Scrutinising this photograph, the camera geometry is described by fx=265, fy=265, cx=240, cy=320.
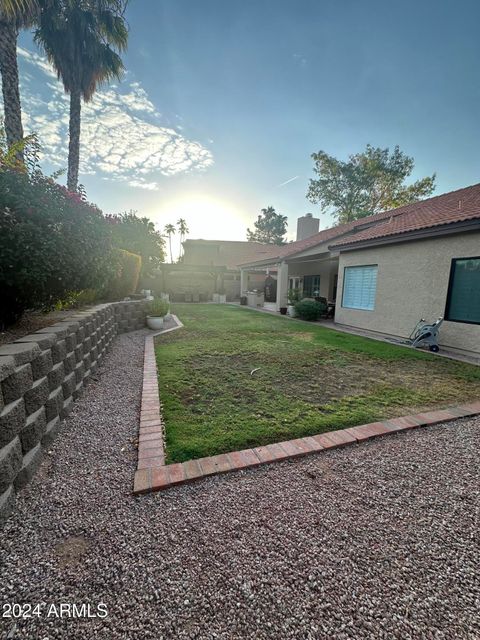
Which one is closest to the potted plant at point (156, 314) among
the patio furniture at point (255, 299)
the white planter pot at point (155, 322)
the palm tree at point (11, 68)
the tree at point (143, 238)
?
the white planter pot at point (155, 322)

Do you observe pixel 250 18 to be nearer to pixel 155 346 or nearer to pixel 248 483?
pixel 155 346

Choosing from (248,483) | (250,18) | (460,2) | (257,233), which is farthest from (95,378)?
(257,233)

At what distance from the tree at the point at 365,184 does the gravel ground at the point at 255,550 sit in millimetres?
28240

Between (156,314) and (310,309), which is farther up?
(310,309)

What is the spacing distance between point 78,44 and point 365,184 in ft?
83.7

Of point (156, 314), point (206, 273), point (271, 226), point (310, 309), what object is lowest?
point (156, 314)

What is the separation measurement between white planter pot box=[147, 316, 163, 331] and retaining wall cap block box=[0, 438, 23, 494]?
720 cm

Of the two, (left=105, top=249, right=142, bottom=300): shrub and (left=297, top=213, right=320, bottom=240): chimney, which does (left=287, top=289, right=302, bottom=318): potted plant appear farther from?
(left=297, top=213, right=320, bottom=240): chimney

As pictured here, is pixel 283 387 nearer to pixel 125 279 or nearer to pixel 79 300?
pixel 79 300

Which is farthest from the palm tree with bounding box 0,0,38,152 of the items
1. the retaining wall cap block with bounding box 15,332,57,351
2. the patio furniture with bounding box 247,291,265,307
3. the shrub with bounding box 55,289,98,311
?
the patio furniture with bounding box 247,291,265,307

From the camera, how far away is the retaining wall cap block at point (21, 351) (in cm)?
209

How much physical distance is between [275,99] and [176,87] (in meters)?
3.80

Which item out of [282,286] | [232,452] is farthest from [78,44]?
[232,452]

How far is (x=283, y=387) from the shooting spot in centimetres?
438
